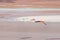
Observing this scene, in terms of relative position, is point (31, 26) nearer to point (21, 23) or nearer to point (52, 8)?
point (21, 23)

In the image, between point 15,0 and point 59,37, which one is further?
point 15,0

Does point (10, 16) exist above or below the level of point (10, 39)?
above

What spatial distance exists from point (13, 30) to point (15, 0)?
0.29 meters

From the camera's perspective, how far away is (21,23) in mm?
700

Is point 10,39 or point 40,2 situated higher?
point 40,2

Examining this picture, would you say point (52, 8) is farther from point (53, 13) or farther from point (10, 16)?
point (10, 16)

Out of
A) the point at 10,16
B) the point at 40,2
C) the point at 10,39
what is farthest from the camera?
the point at 40,2

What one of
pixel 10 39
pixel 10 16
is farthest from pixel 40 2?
pixel 10 39

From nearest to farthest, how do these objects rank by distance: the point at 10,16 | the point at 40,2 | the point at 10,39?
the point at 10,39
the point at 10,16
the point at 40,2

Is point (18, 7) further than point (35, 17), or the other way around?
point (18, 7)

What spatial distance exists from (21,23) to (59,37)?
0.67ft

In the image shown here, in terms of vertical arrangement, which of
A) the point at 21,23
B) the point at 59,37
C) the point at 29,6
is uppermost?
the point at 29,6

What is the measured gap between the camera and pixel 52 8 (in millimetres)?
803

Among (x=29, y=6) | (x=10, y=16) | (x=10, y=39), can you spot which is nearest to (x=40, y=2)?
(x=29, y=6)
